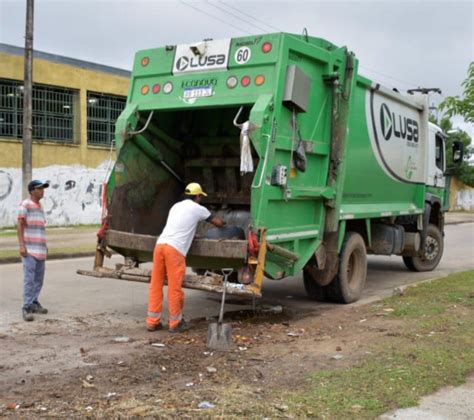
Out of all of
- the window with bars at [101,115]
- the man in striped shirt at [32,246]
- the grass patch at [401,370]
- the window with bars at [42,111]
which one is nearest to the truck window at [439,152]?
the grass patch at [401,370]

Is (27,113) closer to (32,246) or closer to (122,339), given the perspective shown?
(32,246)

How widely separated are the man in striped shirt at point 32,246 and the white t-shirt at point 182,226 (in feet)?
5.05

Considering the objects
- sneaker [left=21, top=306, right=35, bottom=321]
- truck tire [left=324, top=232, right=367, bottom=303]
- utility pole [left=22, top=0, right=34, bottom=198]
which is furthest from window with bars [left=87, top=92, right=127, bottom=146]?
sneaker [left=21, top=306, right=35, bottom=321]

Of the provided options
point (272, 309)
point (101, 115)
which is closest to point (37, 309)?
point (272, 309)

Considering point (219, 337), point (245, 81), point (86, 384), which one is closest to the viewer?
point (86, 384)

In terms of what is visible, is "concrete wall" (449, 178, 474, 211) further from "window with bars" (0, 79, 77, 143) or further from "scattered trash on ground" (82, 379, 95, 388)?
"scattered trash on ground" (82, 379, 95, 388)

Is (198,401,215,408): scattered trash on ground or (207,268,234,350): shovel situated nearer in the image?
(198,401,215,408): scattered trash on ground

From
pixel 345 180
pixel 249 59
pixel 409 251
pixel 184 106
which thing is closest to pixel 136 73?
pixel 184 106

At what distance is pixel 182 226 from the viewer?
21.5 feet

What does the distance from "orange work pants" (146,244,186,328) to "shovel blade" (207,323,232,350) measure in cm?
73

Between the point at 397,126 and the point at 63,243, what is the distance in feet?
29.8

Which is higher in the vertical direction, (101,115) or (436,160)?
(101,115)

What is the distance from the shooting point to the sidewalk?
515 inches

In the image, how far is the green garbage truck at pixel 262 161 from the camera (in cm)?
654
